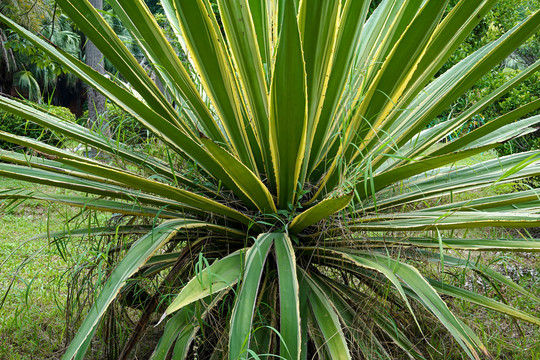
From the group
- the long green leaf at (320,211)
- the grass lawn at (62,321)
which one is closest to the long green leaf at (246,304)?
the long green leaf at (320,211)

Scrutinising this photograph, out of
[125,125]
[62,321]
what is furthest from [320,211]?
[62,321]

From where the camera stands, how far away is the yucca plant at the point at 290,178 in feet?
4.78

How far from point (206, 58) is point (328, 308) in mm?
965

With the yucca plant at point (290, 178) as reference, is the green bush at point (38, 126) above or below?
above

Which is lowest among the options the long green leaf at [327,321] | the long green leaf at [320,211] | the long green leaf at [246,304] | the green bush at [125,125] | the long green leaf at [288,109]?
the long green leaf at [327,321]

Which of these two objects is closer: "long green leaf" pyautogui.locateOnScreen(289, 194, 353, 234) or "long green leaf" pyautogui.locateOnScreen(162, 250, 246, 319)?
"long green leaf" pyautogui.locateOnScreen(162, 250, 246, 319)

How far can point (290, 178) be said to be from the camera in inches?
69.4

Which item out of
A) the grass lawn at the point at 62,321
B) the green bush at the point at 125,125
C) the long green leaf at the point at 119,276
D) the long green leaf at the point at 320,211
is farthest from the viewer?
the green bush at the point at 125,125

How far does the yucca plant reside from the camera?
146 cm

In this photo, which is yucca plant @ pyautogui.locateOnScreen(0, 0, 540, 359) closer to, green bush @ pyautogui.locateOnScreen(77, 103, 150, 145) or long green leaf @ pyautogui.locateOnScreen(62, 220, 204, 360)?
long green leaf @ pyautogui.locateOnScreen(62, 220, 204, 360)

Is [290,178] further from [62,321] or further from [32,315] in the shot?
[32,315]

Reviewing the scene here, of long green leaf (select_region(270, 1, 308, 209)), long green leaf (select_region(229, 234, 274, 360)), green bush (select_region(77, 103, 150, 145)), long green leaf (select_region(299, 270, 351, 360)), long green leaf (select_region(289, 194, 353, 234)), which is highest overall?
green bush (select_region(77, 103, 150, 145))

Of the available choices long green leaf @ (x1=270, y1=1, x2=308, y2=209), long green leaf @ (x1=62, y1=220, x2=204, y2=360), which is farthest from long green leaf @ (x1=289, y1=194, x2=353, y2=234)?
long green leaf @ (x1=62, y1=220, x2=204, y2=360)

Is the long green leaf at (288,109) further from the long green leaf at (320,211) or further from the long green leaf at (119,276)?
the long green leaf at (119,276)
